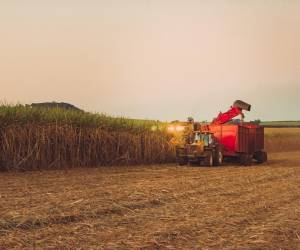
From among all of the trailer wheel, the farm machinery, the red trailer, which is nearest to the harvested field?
the farm machinery

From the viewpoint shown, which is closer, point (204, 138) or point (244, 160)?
point (204, 138)

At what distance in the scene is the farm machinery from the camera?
23.9m

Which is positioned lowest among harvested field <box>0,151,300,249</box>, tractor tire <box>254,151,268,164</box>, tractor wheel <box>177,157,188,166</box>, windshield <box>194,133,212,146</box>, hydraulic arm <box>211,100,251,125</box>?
harvested field <box>0,151,300,249</box>

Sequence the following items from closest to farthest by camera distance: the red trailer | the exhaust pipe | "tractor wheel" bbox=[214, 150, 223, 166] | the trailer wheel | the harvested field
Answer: the harvested field < "tractor wheel" bbox=[214, 150, 223, 166] < the red trailer < the trailer wheel < the exhaust pipe

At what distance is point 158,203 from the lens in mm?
11250

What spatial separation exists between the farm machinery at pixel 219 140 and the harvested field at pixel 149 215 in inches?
343

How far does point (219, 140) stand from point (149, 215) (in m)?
16.3

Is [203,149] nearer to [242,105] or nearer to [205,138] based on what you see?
[205,138]

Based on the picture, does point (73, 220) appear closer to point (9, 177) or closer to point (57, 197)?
point (57, 197)

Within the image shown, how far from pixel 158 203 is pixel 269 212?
7.74 ft

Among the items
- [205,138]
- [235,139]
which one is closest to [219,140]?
[235,139]

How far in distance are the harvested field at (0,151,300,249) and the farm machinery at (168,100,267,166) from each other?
28.6 feet

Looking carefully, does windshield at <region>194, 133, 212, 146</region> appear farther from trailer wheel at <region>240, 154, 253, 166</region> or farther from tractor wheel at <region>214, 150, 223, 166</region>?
trailer wheel at <region>240, 154, 253, 166</region>

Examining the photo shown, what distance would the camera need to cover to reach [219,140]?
84.0 feet
